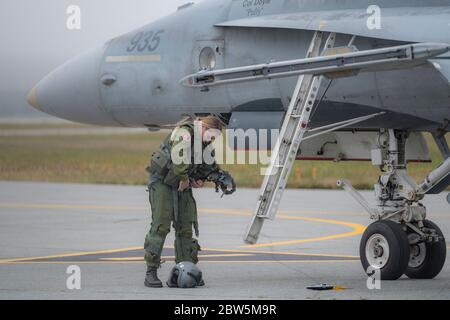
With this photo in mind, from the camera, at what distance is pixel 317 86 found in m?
12.3

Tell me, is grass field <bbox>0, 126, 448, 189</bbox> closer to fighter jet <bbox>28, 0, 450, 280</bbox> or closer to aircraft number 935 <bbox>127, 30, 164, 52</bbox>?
aircraft number 935 <bbox>127, 30, 164, 52</bbox>

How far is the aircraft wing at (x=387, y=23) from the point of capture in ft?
38.5

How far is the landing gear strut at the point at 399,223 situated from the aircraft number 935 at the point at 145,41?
10.5 feet

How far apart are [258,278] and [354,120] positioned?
211 centimetres

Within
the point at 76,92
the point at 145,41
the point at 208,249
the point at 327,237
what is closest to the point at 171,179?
the point at 145,41

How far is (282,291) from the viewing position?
11797mm

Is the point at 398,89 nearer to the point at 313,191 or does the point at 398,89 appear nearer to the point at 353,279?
the point at 353,279

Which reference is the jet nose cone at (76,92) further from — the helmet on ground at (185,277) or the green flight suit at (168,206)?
the helmet on ground at (185,277)

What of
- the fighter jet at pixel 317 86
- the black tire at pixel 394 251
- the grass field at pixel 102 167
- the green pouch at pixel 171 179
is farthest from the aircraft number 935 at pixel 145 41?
the grass field at pixel 102 167

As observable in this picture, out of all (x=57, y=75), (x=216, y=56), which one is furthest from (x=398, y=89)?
(x=57, y=75)

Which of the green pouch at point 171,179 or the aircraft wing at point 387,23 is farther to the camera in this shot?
the green pouch at point 171,179

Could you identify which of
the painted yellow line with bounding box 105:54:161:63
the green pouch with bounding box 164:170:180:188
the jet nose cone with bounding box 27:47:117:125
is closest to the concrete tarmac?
the green pouch with bounding box 164:170:180:188

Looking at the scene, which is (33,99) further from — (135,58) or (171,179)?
(171,179)

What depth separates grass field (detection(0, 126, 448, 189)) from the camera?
1265 inches
